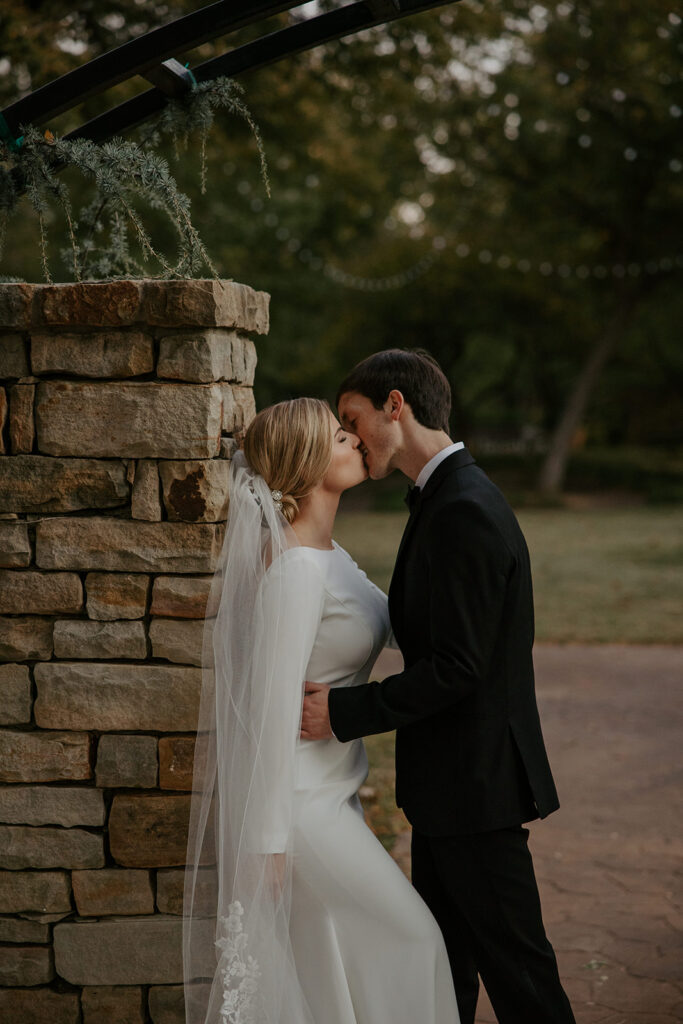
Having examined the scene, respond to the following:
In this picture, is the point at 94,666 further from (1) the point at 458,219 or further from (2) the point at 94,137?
(1) the point at 458,219

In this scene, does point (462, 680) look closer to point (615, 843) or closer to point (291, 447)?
point (291, 447)

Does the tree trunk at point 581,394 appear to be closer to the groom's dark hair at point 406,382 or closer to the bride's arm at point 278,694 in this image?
the groom's dark hair at point 406,382

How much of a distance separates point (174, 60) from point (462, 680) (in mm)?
2183

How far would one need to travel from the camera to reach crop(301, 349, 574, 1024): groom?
2508mm

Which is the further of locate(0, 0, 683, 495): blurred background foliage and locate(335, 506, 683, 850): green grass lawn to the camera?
locate(0, 0, 683, 495): blurred background foliage

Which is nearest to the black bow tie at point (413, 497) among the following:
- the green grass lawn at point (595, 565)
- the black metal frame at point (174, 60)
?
the black metal frame at point (174, 60)

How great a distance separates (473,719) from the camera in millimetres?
2594

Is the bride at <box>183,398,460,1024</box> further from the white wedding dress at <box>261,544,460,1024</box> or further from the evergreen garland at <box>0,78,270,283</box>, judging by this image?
the evergreen garland at <box>0,78,270,283</box>

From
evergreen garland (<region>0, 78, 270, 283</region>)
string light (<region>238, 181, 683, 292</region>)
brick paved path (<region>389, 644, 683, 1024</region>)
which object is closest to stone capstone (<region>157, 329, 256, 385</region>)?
evergreen garland (<region>0, 78, 270, 283</region>)

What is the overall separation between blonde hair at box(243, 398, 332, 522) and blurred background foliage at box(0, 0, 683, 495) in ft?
28.4

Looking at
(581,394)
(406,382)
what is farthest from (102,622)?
(581,394)

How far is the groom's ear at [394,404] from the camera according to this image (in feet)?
9.15

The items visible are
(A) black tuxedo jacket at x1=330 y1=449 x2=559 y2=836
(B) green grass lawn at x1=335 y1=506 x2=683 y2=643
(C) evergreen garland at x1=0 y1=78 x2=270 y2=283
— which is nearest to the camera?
(A) black tuxedo jacket at x1=330 y1=449 x2=559 y2=836

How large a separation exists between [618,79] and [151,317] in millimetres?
19783
